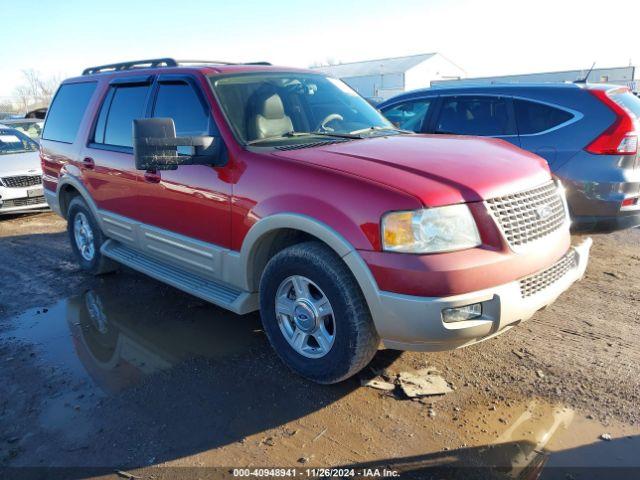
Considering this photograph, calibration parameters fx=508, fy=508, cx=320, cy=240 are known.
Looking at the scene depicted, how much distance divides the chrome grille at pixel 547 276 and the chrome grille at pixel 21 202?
842cm

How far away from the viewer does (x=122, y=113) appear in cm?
475

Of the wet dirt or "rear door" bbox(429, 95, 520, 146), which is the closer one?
the wet dirt

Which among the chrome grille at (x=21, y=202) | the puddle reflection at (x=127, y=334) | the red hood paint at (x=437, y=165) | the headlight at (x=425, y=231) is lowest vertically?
the puddle reflection at (x=127, y=334)

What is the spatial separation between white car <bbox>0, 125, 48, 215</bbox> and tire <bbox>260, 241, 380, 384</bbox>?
6.95 metres

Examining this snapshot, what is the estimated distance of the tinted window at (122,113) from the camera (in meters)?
4.53

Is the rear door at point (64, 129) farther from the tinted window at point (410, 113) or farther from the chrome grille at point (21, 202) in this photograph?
the tinted window at point (410, 113)

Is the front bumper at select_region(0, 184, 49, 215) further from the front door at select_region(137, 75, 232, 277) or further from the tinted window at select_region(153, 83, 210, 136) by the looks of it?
the tinted window at select_region(153, 83, 210, 136)

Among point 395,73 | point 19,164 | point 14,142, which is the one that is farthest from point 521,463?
point 395,73

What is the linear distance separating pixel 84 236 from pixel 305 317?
3.60m

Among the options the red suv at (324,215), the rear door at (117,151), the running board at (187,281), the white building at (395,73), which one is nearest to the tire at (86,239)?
the running board at (187,281)

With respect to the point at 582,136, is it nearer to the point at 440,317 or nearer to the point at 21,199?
the point at 440,317

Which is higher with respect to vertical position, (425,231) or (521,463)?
(425,231)

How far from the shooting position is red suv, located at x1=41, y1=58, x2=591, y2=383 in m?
2.72

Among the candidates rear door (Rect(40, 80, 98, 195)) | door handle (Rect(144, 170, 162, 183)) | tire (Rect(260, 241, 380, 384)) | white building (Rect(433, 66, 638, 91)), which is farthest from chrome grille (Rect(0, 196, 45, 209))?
white building (Rect(433, 66, 638, 91))
